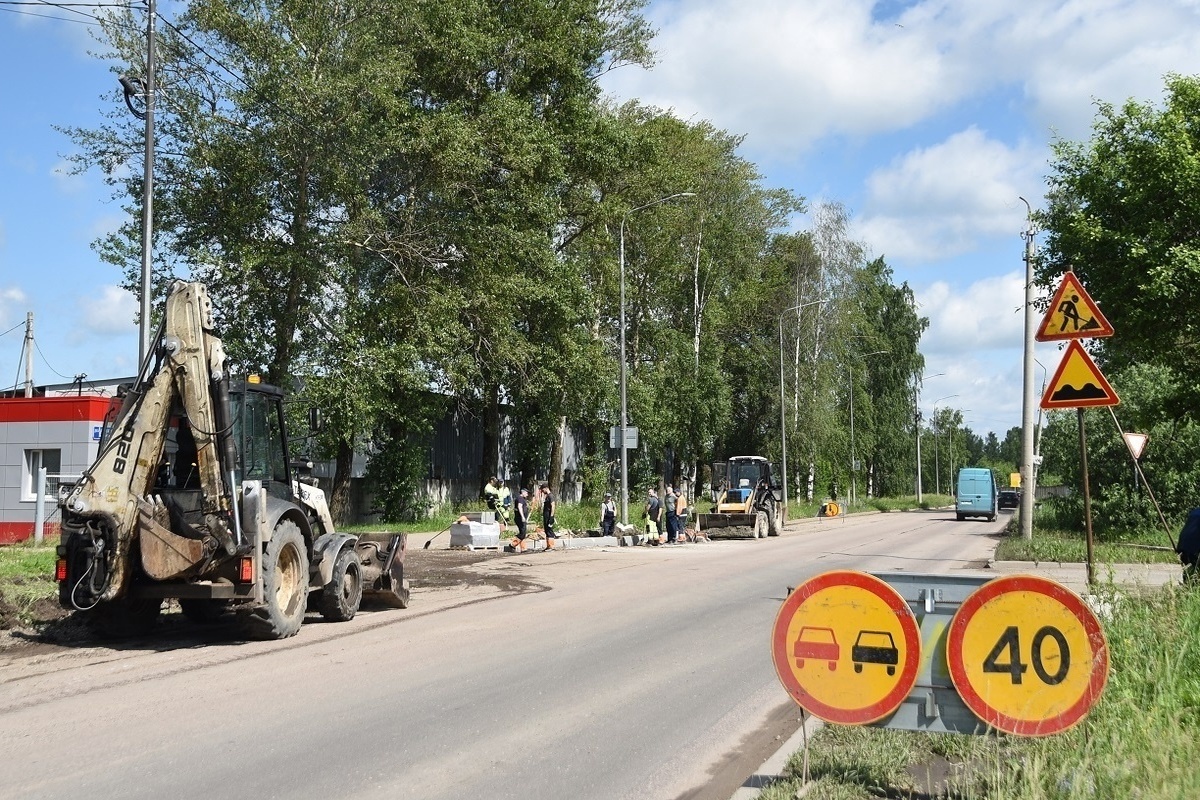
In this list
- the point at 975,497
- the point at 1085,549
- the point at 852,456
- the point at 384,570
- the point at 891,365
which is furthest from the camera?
the point at 891,365

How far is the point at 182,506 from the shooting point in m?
10.8

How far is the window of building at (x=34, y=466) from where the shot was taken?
29234 mm

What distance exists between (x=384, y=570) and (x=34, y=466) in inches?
810

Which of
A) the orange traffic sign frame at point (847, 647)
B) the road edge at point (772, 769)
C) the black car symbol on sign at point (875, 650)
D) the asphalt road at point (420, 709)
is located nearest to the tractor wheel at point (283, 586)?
the asphalt road at point (420, 709)

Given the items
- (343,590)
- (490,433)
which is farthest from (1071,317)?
(490,433)

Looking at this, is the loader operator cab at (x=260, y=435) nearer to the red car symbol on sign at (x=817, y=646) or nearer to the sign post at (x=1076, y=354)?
the red car symbol on sign at (x=817, y=646)

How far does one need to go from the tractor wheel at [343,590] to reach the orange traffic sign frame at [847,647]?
790cm

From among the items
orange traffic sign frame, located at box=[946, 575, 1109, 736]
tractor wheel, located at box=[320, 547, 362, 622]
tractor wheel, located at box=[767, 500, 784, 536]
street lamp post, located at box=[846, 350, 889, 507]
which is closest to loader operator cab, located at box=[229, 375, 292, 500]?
tractor wheel, located at box=[320, 547, 362, 622]

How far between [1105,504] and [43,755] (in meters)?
26.1

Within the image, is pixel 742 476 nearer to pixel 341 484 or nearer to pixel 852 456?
pixel 341 484

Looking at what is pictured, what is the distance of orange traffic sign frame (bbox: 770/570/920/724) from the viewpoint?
551 centimetres

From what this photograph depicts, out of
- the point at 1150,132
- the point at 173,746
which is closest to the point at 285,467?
the point at 173,746

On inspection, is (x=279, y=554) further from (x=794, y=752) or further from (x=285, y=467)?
(x=794, y=752)

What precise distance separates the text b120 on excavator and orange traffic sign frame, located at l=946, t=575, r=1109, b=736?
751 cm
